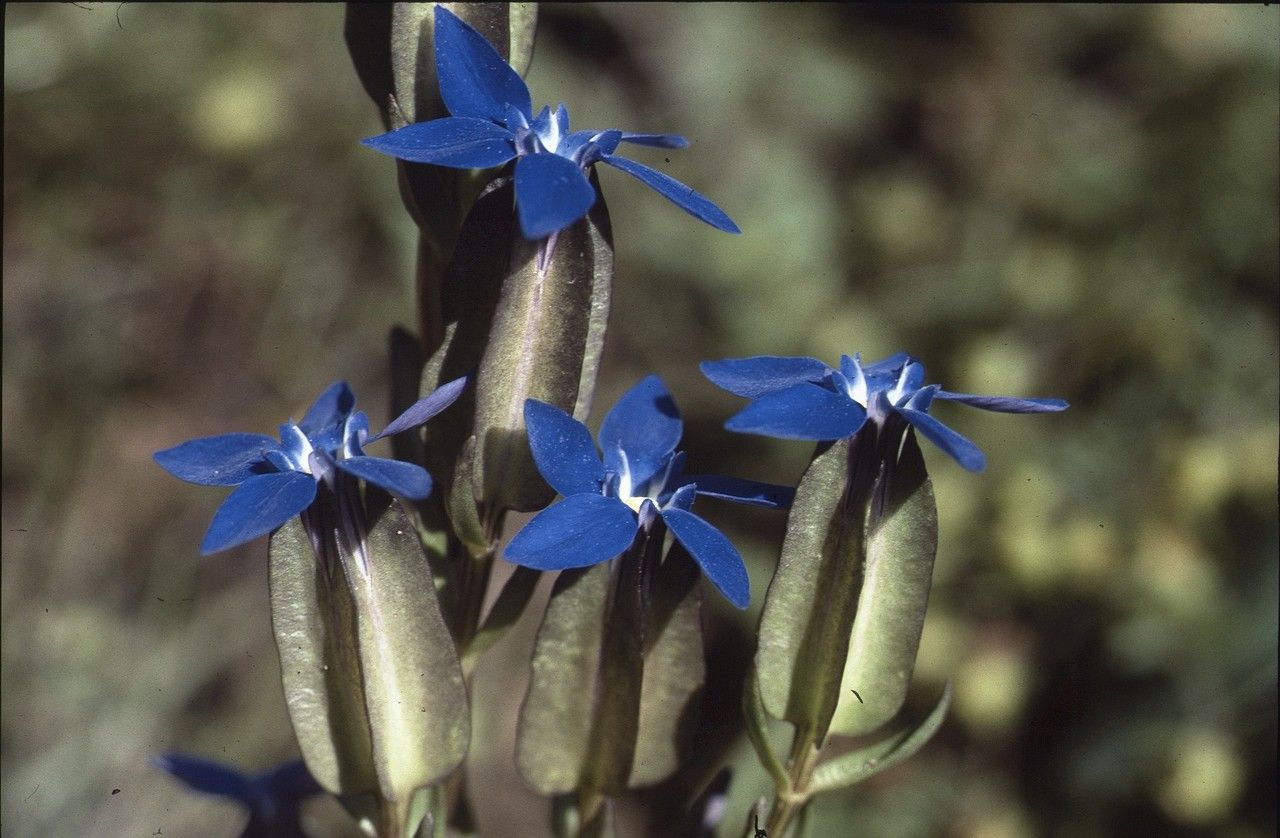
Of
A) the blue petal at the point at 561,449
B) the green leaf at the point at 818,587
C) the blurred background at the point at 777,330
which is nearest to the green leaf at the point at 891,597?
the green leaf at the point at 818,587

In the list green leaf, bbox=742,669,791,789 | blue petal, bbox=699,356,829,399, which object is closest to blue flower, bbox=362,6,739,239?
blue petal, bbox=699,356,829,399

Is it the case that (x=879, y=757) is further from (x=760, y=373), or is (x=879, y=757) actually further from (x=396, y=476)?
(x=396, y=476)

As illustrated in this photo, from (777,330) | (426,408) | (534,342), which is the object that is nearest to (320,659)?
(426,408)

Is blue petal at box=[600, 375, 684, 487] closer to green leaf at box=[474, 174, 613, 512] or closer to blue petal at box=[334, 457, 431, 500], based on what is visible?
green leaf at box=[474, 174, 613, 512]

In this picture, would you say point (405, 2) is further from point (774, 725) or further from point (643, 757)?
point (774, 725)

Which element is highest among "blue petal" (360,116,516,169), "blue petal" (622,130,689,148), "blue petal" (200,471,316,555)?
"blue petal" (360,116,516,169)

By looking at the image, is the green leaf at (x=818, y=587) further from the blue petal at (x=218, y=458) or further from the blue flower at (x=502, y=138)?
the blue petal at (x=218, y=458)
